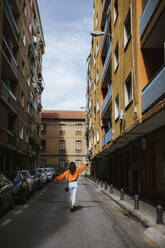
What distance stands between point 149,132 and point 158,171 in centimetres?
187

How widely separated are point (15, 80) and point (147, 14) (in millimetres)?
19074

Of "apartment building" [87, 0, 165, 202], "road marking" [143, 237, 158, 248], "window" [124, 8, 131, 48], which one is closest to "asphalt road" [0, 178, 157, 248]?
"road marking" [143, 237, 158, 248]

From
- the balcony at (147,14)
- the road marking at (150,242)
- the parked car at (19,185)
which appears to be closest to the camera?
the road marking at (150,242)

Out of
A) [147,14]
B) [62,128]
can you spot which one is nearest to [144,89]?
[147,14]

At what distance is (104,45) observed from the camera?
2955 centimetres

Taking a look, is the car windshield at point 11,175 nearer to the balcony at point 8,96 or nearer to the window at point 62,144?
the balcony at point 8,96

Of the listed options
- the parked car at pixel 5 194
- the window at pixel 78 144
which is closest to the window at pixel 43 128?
the window at pixel 78 144

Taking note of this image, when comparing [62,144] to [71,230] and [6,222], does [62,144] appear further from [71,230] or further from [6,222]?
[71,230]

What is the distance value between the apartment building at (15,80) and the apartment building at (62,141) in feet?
86.6

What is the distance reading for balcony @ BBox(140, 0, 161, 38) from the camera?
37.4ft

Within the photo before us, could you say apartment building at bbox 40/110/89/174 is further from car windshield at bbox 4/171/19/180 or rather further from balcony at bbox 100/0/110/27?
car windshield at bbox 4/171/19/180

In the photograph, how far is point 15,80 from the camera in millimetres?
29297

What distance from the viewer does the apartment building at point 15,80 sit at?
23.3m

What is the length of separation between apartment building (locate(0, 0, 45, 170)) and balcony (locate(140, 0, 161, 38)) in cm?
1148
